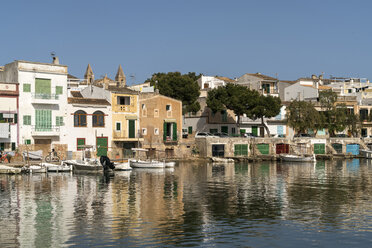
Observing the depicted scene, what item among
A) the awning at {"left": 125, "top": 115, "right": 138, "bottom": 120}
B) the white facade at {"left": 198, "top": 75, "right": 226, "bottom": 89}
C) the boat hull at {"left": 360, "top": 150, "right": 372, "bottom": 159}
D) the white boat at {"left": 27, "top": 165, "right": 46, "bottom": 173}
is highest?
the white facade at {"left": 198, "top": 75, "right": 226, "bottom": 89}

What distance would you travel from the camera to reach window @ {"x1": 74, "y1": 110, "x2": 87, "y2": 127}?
222ft

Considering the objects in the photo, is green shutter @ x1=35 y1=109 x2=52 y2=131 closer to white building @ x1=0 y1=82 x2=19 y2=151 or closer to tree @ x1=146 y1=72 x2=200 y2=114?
white building @ x1=0 y1=82 x2=19 y2=151

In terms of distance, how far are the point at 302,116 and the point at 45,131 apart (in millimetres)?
44045

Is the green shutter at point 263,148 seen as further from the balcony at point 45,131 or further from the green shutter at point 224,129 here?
the balcony at point 45,131

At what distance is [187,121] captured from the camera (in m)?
90.8

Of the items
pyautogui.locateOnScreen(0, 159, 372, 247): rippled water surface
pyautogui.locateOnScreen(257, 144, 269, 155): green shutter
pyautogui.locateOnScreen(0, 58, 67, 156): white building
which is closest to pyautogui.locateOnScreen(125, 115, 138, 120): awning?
pyautogui.locateOnScreen(0, 58, 67, 156): white building

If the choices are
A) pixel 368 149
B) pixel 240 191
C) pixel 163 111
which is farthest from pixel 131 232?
pixel 368 149

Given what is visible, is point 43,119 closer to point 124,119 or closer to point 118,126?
point 118,126

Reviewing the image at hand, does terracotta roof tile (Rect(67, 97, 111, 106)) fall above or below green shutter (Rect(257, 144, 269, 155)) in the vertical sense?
above

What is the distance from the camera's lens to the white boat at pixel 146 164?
6321 centimetres

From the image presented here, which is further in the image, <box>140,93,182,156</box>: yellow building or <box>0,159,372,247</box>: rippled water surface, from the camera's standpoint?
<box>140,93,182,156</box>: yellow building

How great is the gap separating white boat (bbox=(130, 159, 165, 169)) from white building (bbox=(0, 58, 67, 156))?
10127 millimetres

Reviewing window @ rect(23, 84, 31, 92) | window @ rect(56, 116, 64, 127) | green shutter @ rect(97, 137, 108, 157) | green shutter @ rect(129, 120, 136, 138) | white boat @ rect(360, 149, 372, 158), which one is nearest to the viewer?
window @ rect(23, 84, 31, 92)

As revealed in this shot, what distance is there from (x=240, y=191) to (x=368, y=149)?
5693cm
